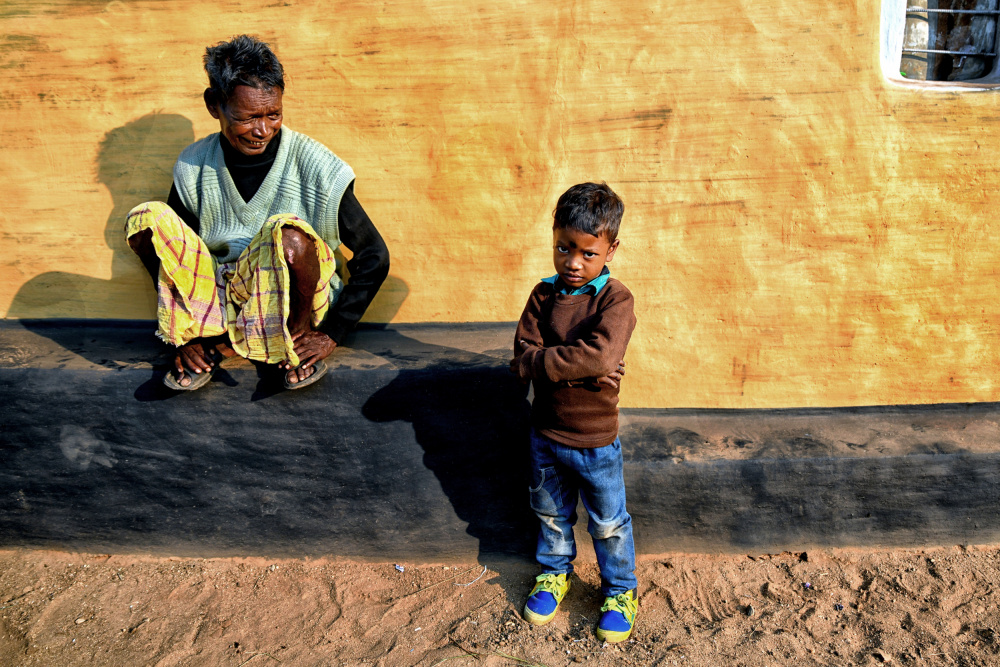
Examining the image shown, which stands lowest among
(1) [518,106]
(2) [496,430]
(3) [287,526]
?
(3) [287,526]

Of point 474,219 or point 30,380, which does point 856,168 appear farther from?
point 30,380

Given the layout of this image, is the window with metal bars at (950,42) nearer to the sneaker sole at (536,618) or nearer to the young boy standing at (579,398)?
the young boy standing at (579,398)

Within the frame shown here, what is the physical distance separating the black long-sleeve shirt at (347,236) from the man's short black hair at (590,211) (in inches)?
35.2

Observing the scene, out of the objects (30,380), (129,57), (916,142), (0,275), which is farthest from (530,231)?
(0,275)

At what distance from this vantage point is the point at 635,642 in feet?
7.75

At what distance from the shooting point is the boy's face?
2.06 meters

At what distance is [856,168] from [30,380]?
3219mm

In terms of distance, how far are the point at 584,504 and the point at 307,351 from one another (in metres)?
1.13

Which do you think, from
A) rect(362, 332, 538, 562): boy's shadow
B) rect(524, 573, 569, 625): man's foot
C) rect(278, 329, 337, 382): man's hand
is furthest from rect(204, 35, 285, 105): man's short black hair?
rect(524, 573, 569, 625): man's foot

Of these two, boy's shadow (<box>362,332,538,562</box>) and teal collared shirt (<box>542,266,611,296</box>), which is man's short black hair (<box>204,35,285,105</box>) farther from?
teal collared shirt (<box>542,266,611,296</box>)

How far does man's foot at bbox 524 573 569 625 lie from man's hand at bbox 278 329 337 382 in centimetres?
111

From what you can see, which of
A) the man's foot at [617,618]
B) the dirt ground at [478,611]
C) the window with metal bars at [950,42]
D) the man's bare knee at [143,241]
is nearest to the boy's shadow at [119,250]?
the man's bare knee at [143,241]

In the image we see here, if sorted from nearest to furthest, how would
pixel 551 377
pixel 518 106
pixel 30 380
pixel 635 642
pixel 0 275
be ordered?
pixel 551 377 < pixel 635 642 < pixel 30 380 < pixel 518 106 < pixel 0 275

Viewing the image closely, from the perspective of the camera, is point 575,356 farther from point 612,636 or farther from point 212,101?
point 212,101
